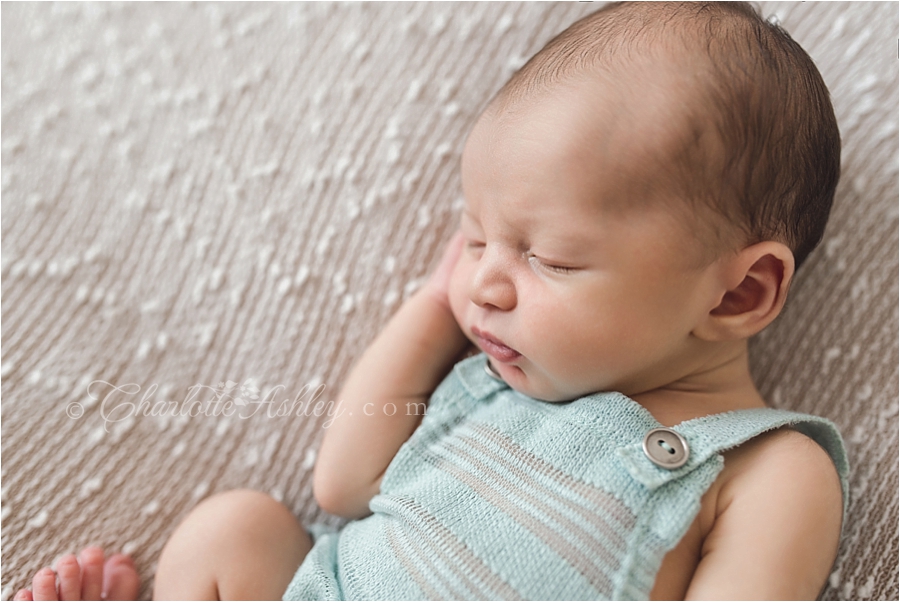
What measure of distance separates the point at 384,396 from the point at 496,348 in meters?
0.23

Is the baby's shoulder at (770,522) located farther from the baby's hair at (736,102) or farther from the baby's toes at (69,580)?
the baby's toes at (69,580)

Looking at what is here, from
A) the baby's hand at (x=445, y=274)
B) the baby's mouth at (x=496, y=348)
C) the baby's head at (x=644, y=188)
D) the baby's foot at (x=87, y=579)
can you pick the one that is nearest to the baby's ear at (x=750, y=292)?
the baby's head at (x=644, y=188)

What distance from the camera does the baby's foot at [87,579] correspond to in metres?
1.05

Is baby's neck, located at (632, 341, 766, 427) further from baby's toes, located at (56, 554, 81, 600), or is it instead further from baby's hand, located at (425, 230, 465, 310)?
baby's toes, located at (56, 554, 81, 600)

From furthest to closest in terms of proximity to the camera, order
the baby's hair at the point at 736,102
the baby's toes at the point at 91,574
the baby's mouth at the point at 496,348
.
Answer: the baby's toes at the point at 91,574
the baby's mouth at the point at 496,348
the baby's hair at the point at 736,102

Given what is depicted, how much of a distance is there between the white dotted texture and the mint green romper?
0.69 feet

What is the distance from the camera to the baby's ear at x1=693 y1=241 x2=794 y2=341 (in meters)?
0.88

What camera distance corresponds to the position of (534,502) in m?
0.92

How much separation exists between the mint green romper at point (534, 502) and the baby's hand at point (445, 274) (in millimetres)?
169

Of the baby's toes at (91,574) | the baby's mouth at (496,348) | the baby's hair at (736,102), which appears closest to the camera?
the baby's hair at (736,102)

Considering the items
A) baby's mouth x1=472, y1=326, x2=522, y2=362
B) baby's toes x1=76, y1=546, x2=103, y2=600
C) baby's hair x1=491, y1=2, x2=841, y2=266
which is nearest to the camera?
baby's hair x1=491, y1=2, x2=841, y2=266

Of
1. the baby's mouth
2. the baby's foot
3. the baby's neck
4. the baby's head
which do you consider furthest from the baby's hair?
the baby's foot

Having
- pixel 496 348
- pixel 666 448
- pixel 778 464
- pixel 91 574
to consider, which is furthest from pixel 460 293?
pixel 91 574

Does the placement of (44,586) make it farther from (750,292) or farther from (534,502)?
(750,292)
